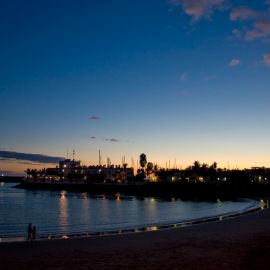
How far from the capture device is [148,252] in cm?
2378

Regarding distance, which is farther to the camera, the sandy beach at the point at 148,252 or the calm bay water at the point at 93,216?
the calm bay water at the point at 93,216

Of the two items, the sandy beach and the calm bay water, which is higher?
the sandy beach

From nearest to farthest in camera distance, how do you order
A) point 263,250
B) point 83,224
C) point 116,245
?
point 263,250 < point 116,245 < point 83,224

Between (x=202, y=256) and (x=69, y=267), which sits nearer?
(x=69, y=267)

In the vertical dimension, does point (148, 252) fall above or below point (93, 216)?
above

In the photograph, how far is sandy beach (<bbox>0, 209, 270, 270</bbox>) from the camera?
19.9 m

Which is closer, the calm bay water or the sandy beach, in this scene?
the sandy beach

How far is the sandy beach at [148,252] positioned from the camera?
65.2ft

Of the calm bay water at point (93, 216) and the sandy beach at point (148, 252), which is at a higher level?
the sandy beach at point (148, 252)

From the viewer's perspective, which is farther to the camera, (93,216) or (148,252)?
(93,216)

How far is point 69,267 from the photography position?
19516mm

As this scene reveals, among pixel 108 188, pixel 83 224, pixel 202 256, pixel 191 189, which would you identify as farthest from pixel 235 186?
pixel 202 256

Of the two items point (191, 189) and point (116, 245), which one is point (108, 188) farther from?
point (116, 245)

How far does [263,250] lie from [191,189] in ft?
432
